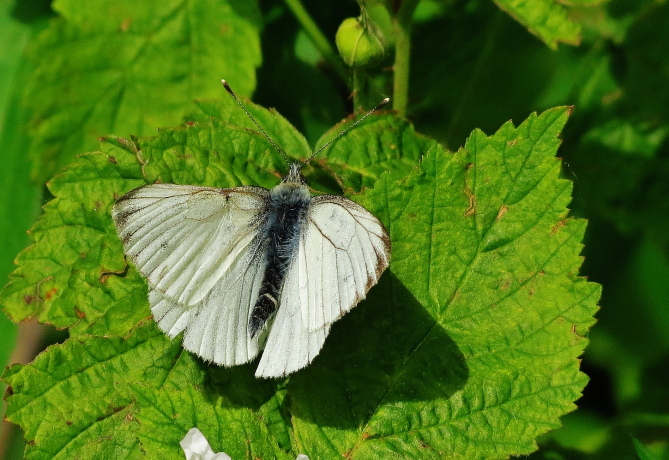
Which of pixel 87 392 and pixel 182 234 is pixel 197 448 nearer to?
pixel 87 392

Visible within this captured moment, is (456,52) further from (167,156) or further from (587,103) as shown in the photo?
(167,156)

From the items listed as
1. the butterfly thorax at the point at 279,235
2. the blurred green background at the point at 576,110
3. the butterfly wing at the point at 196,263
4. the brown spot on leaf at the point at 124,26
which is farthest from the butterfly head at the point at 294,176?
the brown spot on leaf at the point at 124,26

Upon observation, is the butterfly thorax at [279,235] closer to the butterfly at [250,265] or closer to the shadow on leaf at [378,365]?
the butterfly at [250,265]

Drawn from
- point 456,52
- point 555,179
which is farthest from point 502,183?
point 456,52

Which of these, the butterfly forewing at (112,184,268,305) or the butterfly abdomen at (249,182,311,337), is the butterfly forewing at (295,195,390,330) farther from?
the butterfly forewing at (112,184,268,305)

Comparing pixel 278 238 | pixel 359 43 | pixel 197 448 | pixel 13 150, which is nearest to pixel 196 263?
Answer: pixel 278 238

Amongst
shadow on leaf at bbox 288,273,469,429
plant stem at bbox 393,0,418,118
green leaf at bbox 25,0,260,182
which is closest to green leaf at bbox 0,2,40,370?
green leaf at bbox 25,0,260,182

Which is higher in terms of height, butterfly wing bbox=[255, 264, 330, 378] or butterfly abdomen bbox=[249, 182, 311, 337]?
butterfly abdomen bbox=[249, 182, 311, 337]
